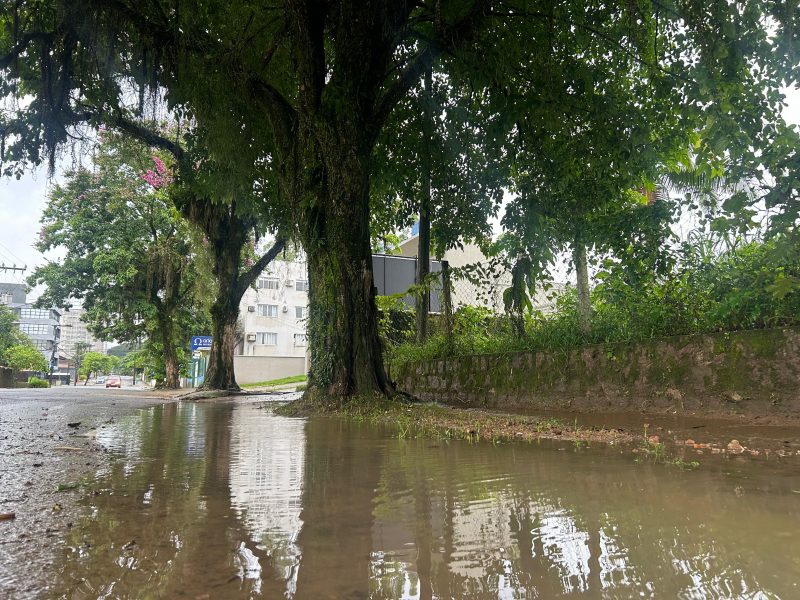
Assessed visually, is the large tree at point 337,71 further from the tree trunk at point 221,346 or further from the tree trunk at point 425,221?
the tree trunk at point 221,346

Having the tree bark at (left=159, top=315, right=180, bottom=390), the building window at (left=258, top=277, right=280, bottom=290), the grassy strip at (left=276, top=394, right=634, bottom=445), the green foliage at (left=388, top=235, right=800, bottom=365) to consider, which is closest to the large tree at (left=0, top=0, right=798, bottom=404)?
the grassy strip at (left=276, top=394, right=634, bottom=445)

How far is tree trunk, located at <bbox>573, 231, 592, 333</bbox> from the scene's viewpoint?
20.1 feet

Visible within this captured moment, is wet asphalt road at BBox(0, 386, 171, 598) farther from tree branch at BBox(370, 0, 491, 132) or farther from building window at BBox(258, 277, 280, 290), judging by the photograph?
building window at BBox(258, 277, 280, 290)

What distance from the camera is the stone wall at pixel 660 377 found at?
4246 millimetres

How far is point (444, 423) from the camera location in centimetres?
425

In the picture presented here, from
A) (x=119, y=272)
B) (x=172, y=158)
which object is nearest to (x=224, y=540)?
(x=172, y=158)

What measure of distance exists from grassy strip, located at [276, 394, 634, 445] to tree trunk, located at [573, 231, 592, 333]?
1.85 m

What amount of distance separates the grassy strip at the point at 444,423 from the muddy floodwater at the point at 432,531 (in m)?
0.88

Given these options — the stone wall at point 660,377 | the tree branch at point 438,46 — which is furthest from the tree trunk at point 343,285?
the stone wall at point 660,377

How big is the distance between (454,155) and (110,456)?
7.44 metres

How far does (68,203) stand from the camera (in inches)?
881

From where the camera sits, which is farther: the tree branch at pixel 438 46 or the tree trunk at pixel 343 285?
the tree branch at pixel 438 46

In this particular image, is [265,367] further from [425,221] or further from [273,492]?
[273,492]

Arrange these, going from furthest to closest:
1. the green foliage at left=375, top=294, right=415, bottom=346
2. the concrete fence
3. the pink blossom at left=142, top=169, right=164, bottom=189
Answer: the concrete fence, the pink blossom at left=142, top=169, right=164, bottom=189, the green foliage at left=375, top=294, right=415, bottom=346
